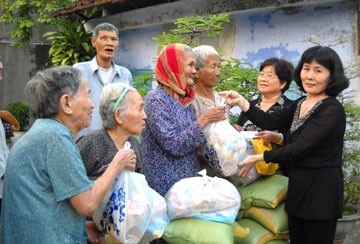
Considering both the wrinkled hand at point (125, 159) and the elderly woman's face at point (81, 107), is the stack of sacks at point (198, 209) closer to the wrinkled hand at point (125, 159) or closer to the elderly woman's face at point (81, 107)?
the wrinkled hand at point (125, 159)

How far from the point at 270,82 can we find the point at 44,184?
1.95 metres

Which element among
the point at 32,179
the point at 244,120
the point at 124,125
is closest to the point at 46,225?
the point at 32,179

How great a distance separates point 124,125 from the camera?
2.24 meters

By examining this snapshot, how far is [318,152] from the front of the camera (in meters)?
2.49

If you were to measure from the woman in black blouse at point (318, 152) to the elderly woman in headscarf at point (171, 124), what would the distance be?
528 mm

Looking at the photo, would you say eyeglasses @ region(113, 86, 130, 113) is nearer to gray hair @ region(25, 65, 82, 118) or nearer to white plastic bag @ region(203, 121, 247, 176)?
gray hair @ region(25, 65, 82, 118)

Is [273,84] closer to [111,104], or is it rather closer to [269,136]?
[269,136]

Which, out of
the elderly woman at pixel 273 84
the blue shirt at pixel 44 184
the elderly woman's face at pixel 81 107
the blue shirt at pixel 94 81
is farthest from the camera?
the blue shirt at pixel 94 81

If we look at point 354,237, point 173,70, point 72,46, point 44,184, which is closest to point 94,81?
point 173,70

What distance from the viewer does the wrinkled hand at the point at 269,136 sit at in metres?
2.87

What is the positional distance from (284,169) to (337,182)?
0.76 metres

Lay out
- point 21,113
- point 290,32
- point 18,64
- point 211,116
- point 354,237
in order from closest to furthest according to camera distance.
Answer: point 211,116 < point 354,237 < point 290,32 < point 21,113 < point 18,64

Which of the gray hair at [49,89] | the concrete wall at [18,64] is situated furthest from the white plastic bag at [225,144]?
the concrete wall at [18,64]

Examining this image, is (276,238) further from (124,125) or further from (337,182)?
(124,125)
